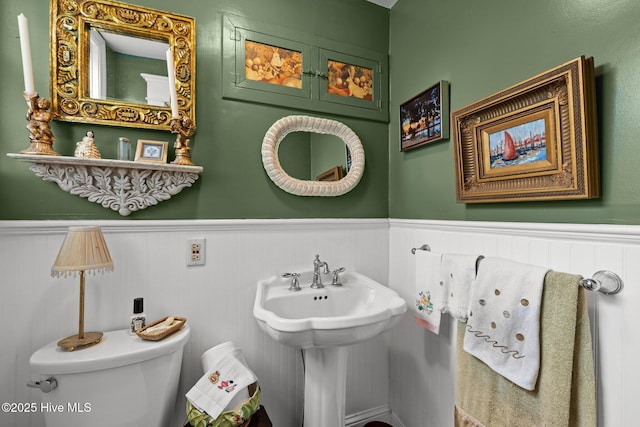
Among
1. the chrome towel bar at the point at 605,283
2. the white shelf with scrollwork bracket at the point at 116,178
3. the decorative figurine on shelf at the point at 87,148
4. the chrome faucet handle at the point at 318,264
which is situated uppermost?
the decorative figurine on shelf at the point at 87,148

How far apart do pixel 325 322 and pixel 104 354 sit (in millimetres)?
796

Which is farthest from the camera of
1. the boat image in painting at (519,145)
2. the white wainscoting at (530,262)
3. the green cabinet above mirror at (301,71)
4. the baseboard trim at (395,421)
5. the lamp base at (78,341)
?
the baseboard trim at (395,421)

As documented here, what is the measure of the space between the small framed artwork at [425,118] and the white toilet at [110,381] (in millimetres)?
1417

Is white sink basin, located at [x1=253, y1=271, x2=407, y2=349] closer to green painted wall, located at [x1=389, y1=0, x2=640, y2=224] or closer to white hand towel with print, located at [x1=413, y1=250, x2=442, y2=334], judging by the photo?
white hand towel with print, located at [x1=413, y1=250, x2=442, y2=334]

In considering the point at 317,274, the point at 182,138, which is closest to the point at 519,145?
the point at 317,274

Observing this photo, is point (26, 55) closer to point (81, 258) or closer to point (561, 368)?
point (81, 258)

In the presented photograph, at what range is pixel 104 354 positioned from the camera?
1.03 m

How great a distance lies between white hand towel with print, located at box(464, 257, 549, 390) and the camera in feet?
2.78

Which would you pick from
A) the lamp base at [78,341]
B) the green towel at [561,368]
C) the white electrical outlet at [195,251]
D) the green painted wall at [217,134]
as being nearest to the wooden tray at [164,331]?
the lamp base at [78,341]

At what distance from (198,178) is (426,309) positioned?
122 centimetres

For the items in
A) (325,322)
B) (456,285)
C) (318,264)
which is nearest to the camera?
(325,322)

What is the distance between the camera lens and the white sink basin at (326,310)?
101cm

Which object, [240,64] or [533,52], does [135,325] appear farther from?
[533,52]

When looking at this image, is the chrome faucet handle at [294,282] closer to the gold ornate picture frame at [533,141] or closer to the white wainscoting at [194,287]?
the white wainscoting at [194,287]
